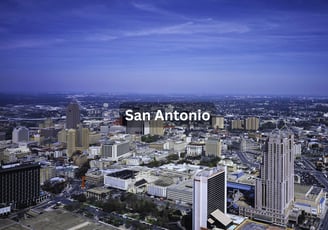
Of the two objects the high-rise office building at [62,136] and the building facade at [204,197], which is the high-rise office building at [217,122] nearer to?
the high-rise office building at [62,136]

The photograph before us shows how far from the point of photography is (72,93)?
35.4 meters

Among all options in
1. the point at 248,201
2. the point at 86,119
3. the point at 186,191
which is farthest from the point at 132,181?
the point at 86,119

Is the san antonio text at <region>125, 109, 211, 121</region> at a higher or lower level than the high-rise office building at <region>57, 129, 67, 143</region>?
higher

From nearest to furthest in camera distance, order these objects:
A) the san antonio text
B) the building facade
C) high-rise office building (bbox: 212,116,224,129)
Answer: the building facade, the san antonio text, high-rise office building (bbox: 212,116,224,129)

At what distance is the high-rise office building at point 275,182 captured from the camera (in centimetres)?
1034

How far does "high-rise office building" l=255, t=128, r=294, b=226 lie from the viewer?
10344 mm

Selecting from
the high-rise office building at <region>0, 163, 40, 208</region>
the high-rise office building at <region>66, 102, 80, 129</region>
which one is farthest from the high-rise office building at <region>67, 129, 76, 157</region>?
the high-rise office building at <region>0, 163, 40, 208</region>

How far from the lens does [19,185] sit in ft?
39.5

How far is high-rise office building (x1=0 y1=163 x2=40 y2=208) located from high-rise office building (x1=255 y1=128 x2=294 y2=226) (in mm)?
7936

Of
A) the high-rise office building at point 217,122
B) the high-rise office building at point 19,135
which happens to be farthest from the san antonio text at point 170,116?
the high-rise office building at point 19,135

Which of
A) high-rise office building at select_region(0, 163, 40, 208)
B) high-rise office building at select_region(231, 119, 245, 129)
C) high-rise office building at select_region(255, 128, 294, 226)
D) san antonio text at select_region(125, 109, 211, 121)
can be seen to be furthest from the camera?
high-rise office building at select_region(231, 119, 245, 129)

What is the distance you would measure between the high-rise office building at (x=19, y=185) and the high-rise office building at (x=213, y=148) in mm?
10799

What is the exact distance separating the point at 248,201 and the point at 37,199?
768 centimetres

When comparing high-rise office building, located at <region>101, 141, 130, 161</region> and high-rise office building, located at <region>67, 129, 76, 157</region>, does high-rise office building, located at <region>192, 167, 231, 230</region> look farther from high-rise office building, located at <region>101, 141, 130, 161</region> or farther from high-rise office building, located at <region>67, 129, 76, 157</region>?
high-rise office building, located at <region>67, 129, 76, 157</region>
